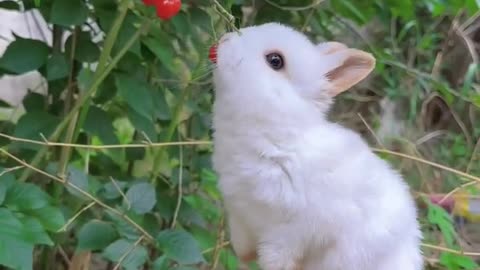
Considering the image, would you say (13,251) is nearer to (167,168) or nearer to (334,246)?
(334,246)

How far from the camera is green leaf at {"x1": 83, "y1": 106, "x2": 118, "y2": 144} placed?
35.9 inches

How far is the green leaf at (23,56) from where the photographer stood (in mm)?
886

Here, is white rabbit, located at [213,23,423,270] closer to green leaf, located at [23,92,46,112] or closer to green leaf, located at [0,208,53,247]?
green leaf, located at [0,208,53,247]

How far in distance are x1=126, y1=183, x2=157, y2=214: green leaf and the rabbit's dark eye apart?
28cm

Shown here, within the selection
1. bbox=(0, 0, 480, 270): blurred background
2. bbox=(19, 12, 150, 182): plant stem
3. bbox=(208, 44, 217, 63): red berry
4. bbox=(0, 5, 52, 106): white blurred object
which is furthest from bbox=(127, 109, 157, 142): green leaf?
bbox=(0, 5, 52, 106): white blurred object

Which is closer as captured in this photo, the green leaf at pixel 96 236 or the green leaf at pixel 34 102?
the green leaf at pixel 96 236

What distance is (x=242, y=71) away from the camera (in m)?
0.60

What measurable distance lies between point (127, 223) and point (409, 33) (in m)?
1.09

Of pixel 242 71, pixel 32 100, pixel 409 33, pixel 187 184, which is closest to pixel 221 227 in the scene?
pixel 187 184

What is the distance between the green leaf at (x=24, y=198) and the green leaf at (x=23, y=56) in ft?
0.62

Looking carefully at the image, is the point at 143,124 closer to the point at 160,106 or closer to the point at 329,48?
the point at 160,106

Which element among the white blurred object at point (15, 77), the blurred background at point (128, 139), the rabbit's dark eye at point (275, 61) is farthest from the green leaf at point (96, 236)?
the white blurred object at point (15, 77)

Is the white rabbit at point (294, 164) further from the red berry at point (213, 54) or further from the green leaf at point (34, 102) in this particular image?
the green leaf at point (34, 102)

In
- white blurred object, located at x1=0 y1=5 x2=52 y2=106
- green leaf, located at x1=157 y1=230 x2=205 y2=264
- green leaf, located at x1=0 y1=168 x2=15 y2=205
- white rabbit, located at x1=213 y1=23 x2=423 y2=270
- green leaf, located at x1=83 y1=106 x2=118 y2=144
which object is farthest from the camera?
white blurred object, located at x1=0 y1=5 x2=52 y2=106
